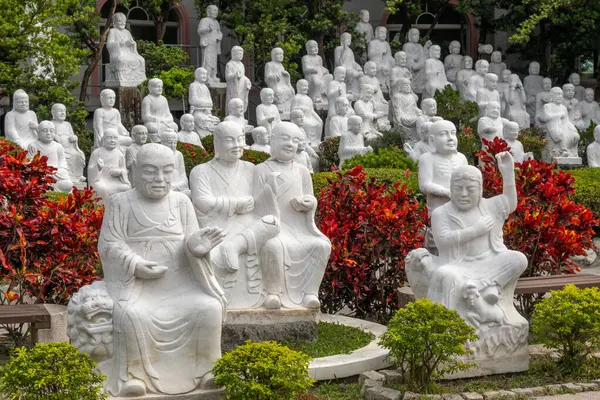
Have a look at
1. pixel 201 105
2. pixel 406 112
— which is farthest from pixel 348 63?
pixel 201 105

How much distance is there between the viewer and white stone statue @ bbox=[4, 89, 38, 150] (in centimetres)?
1866

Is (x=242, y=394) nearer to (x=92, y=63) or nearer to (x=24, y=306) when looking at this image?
(x=24, y=306)

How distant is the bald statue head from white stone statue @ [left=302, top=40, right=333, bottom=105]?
16.3 m

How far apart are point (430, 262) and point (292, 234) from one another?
4.00 feet

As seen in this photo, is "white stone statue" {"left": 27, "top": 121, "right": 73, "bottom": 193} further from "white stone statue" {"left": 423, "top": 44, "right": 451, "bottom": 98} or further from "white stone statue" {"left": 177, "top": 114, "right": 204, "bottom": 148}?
"white stone statue" {"left": 423, "top": 44, "right": 451, "bottom": 98}

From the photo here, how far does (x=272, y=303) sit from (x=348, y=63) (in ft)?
53.0

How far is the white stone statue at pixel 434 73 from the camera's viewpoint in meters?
24.7

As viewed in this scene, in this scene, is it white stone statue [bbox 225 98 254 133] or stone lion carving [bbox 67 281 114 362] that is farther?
white stone statue [bbox 225 98 254 133]

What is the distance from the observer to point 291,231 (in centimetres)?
934

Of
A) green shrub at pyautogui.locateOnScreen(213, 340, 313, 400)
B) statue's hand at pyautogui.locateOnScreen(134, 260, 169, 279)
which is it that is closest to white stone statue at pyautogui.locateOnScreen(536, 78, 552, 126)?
statue's hand at pyautogui.locateOnScreen(134, 260, 169, 279)

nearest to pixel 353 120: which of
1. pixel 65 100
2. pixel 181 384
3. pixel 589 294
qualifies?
pixel 65 100

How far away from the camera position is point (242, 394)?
6922 mm

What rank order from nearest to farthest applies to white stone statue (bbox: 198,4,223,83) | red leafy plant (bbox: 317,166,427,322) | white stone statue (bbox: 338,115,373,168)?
red leafy plant (bbox: 317,166,427,322) < white stone statue (bbox: 338,115,373,168) < white stone statue (bbox: 198,4,223,83)

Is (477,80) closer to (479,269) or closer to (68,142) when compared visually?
(68,142)
